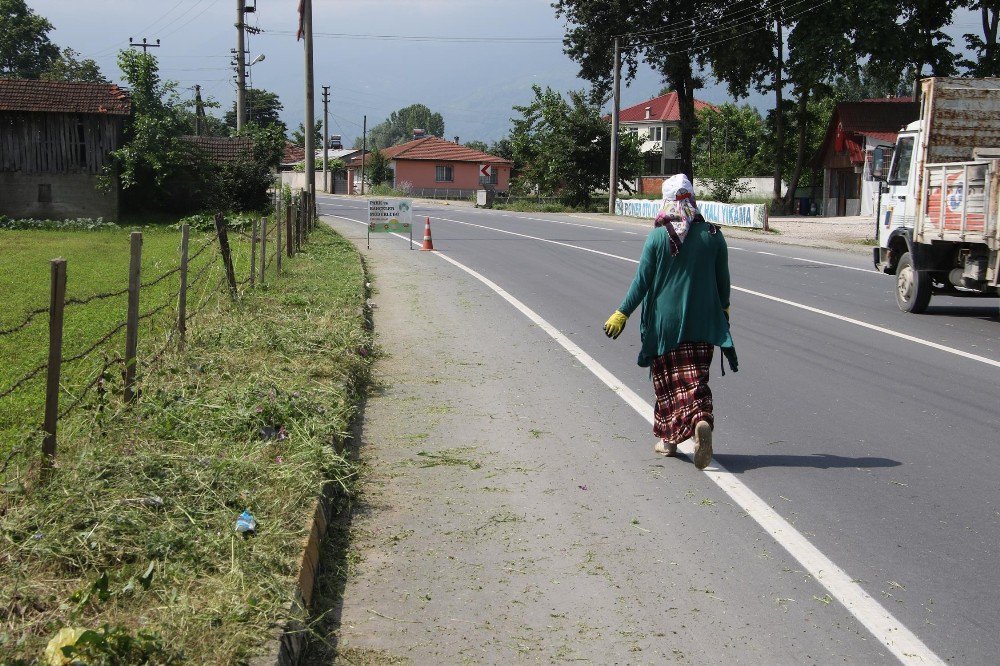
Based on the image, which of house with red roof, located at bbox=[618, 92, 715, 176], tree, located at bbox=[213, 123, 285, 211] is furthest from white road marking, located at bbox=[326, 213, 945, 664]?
house with red roof, located at bbox=[618, 92, 715, 176]

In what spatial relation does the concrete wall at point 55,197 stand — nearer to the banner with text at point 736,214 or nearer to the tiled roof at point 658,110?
the banner with text at point 736,214

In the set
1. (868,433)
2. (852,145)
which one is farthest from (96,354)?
(852,145)

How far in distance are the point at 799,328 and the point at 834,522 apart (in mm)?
7244

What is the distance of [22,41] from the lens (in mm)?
91438

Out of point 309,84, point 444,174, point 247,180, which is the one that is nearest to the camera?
point 309,84

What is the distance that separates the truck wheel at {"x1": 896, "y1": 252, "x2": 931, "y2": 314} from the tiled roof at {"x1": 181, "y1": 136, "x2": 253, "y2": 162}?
3153 centimetres

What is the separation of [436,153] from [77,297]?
79.3 meters

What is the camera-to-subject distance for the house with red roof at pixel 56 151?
125 ft

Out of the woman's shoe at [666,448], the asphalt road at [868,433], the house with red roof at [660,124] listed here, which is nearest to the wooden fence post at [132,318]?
the asphalt road at [868,433]

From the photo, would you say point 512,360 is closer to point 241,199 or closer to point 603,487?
point 603,487

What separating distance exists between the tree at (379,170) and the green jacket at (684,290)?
284 ft

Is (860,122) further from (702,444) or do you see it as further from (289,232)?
(702,444)

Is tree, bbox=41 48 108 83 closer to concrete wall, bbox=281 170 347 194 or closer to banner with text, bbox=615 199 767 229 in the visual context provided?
concrete wall, bbox=281 170 347 194

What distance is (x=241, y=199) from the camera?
132 feet
